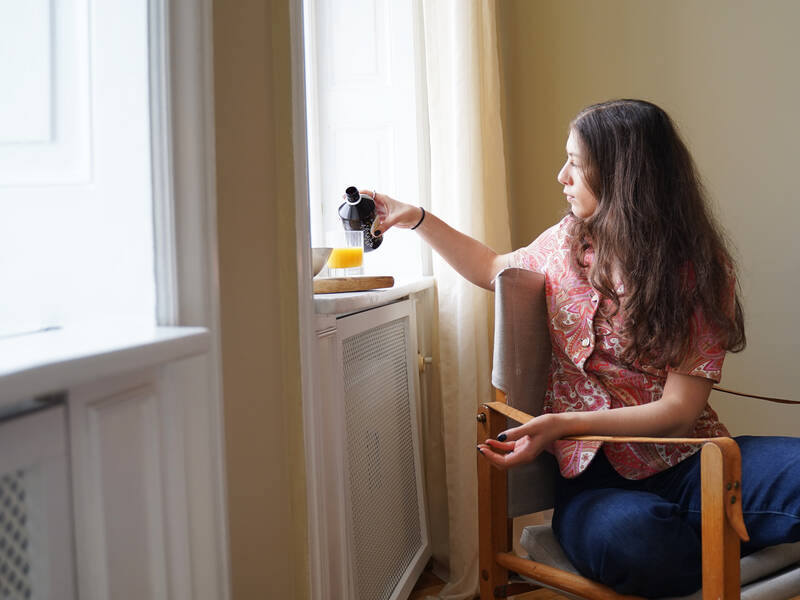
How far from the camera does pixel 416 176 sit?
75.2 inches

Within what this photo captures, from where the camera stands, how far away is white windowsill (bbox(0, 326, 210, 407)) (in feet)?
1.73

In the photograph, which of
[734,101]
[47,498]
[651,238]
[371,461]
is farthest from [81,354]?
[734,101]

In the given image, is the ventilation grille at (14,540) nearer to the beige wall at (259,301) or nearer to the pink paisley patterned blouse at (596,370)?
the beige wall at (259,301)

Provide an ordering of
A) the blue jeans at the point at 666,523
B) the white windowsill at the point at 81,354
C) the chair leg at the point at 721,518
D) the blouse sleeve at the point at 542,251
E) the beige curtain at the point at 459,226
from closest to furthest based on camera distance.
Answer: the white windowsill at the point at 81,354 → the chair leg at the point at 721,518 → the blue jeans at the point at 666,523 → the blouse sleeve at the point at 542,251 → the beige curtain at the point at 459,226

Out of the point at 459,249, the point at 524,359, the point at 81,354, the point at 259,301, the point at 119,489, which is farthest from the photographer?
the point at 459,249

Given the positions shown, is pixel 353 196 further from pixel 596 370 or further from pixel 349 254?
pixel 596 370

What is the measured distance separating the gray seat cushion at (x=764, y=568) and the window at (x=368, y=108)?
0.87 meters

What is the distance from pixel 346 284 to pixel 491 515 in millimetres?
527

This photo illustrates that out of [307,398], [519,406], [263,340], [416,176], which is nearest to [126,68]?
[263,340]

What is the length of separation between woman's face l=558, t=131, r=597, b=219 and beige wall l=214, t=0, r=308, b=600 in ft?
2.30

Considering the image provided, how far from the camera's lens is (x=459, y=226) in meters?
1.80

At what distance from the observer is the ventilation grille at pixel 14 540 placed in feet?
1.93

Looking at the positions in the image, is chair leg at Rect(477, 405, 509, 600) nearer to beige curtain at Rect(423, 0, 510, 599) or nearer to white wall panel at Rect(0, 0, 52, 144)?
beige curtain at Rect(423, 0, 510, 599)

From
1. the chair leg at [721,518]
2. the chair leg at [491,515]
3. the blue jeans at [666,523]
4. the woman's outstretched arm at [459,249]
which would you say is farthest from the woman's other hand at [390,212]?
the chair leg at [721,518]
